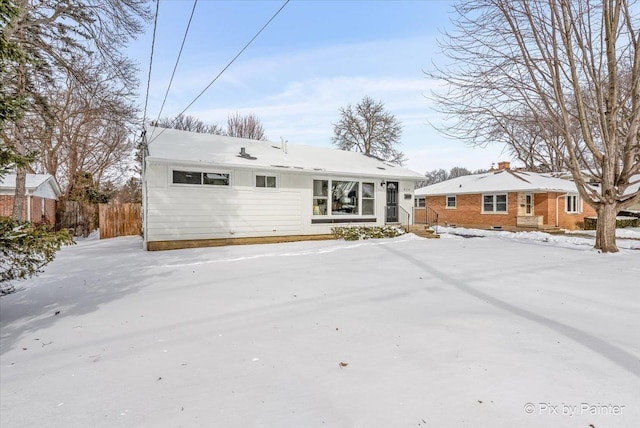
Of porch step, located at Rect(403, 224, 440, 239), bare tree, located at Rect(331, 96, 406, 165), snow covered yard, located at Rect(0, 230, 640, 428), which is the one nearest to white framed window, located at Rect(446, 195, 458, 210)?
bare tree, located at Rect(331, 96, 406, 165)

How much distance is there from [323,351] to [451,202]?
924 inches

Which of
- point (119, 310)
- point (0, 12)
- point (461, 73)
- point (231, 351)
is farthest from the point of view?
point (461, 73)

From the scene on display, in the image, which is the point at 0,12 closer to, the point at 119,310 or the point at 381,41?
the point at 119,310

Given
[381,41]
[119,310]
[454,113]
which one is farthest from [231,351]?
[381,41]

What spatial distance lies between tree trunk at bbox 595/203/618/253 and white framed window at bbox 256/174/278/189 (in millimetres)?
10980

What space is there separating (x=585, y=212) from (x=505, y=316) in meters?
24.2

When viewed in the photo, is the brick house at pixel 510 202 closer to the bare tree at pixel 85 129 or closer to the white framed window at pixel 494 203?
the white framed window at pixel 494 203

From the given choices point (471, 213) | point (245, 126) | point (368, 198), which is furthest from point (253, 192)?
point (245, 126)

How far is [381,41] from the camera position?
11.2m

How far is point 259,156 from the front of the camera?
41.5ft

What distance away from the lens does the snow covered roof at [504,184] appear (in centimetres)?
1945

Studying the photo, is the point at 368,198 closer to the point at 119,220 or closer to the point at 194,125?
the point at 119,220

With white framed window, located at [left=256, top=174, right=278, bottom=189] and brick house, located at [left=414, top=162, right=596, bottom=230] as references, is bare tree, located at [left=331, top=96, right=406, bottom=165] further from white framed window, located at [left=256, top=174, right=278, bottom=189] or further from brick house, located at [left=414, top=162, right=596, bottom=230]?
white framed window, located at [left=256, top=174, right=278, bottom=189]

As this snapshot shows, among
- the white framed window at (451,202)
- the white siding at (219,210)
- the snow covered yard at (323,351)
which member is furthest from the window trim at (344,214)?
the white framed window at (451,202)
